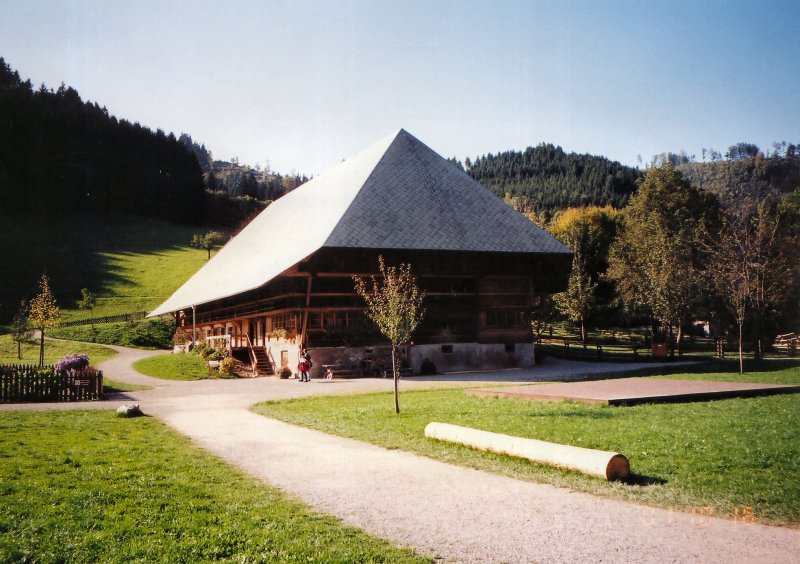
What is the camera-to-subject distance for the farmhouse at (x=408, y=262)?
107ft

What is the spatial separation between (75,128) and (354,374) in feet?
344

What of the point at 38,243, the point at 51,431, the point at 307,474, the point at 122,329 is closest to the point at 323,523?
the point at 307,474

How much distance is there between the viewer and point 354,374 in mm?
32625

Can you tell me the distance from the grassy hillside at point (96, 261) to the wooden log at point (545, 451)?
212 feet

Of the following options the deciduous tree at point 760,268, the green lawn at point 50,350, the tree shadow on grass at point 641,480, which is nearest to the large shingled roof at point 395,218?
the deciduous tree at point 760,268

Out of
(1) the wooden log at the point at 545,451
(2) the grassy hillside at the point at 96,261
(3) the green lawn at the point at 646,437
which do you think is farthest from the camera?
(2) the grassy hillside at the point at 96,261

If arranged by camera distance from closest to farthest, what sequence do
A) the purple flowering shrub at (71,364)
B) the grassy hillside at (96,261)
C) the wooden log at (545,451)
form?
the wooden log at (545,451)
the purple flowering shrub at (71,364)
the grassy hillside at (96,261)

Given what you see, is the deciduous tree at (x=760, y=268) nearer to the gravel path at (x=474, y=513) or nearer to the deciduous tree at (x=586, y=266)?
the deciduous tree at (x=586, y=266)

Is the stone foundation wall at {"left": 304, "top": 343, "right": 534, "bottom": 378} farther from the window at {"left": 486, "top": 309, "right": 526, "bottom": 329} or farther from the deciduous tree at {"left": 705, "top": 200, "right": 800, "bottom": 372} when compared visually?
the deciduous tree at {"left": 705, "top": 200, "right": 800, "bottom": 372}

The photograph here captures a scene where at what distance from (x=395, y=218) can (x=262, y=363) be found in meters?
12.4

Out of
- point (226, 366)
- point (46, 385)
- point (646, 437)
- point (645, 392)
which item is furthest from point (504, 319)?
point (646, 437)

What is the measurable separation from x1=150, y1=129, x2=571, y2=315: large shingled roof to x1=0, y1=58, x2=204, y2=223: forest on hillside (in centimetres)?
7411

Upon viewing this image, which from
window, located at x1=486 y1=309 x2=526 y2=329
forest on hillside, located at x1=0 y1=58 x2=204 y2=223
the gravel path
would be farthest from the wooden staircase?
forest on hillside, located at x1=0 y1=58 x2=204 y2=223

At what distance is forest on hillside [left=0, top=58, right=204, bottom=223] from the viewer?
100062mm
